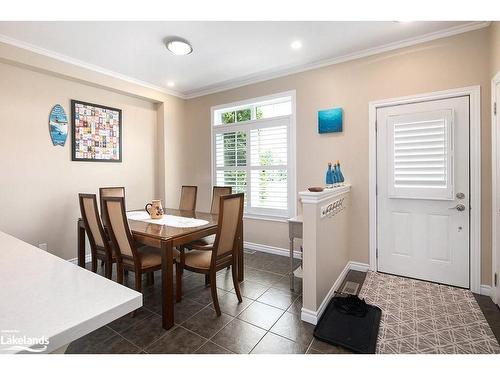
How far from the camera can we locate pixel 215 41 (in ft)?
9.09

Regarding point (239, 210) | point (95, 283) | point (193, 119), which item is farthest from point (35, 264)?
point (193, 119)

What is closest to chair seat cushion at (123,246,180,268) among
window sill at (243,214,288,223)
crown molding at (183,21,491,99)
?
window sill at (243,214,288,223)

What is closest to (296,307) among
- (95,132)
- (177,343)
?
(177,343)

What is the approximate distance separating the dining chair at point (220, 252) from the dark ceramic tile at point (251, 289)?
170 mm

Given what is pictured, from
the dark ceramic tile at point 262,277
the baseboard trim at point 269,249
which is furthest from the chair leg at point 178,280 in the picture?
the baseboard trim at point 269,249

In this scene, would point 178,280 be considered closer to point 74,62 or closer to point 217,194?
point 217,194

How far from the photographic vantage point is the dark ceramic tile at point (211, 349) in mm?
1686

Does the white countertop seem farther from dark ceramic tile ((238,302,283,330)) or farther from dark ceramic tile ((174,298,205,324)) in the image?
dark ceramic tile ((238,302,283,330))

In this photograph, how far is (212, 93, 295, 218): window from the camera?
3623 mm

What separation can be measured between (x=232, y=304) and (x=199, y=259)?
53cm

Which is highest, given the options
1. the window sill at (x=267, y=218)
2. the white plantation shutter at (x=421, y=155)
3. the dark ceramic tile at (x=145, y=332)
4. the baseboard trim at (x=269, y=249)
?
the white plantation shutter at (x=421, y=155)

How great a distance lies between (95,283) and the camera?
0.86 m

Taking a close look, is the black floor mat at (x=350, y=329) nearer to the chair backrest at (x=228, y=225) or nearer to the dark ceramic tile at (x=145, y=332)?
the chair backrest at (x=228, y=225)
